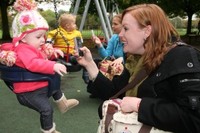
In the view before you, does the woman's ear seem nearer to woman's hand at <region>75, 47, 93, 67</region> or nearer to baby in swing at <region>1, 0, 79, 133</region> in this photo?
woman's hand at <region>75, 47, 93, 67</region>

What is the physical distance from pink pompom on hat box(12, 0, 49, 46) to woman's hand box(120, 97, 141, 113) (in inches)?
66.7

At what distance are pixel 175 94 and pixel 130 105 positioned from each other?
23 cm

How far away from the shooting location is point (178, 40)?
1762 millimetres

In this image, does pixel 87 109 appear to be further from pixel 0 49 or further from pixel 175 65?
pixel 175 65

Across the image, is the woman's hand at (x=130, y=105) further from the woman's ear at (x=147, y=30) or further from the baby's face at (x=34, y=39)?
the baby's face at (x=34, y=39)

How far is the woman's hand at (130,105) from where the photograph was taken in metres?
1.72

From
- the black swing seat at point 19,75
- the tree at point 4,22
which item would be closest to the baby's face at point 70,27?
the black swing seat at point 19,75

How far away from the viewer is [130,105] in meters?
1.73

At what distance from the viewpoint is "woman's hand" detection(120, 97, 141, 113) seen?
172cm

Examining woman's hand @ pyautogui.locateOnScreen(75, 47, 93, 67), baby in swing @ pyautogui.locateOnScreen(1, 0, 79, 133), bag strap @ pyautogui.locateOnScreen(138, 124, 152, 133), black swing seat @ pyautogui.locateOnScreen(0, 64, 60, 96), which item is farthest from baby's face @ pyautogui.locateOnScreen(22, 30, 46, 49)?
bag strap @ pyautogui.locateOnScreen(138, 124, 152, 133)

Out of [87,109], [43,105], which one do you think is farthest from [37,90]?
[87,109]

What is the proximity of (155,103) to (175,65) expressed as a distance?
0.70 ft

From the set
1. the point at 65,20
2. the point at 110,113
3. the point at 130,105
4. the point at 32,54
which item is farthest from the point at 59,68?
the point at 65,20

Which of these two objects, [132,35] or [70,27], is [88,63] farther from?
[70,27]
